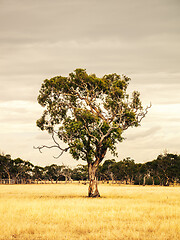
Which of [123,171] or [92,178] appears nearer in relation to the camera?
[92,178]

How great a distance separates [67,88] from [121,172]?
287 feet

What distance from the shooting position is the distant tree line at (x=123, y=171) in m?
96.9

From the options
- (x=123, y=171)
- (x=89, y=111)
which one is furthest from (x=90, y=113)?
(x=123, y=171)

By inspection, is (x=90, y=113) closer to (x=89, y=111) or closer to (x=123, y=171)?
(x=89, y=111)

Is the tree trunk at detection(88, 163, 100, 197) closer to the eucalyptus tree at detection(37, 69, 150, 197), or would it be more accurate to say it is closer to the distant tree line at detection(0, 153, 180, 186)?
the eucalyptus tree at detection(37, 69, 150, 197)

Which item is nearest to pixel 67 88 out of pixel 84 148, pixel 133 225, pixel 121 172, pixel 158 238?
pixel 84 148

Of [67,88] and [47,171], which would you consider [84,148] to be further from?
[47,171]

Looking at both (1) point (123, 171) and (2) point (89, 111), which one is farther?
(1) point (123, 171)

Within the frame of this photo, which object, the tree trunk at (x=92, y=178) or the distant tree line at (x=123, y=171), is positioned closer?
the tree trunk at (x=92, y=178)

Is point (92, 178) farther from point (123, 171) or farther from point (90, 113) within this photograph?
point (123, 171)

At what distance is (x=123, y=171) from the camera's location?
378 feet

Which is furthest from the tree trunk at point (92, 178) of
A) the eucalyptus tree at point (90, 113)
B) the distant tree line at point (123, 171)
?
the distant tree line at point (123, 171)

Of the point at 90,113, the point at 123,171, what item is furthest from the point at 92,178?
the point at 123,171

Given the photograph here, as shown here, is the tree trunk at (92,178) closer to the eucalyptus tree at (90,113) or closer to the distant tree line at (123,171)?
the eucalyptus tree at (90,113)
